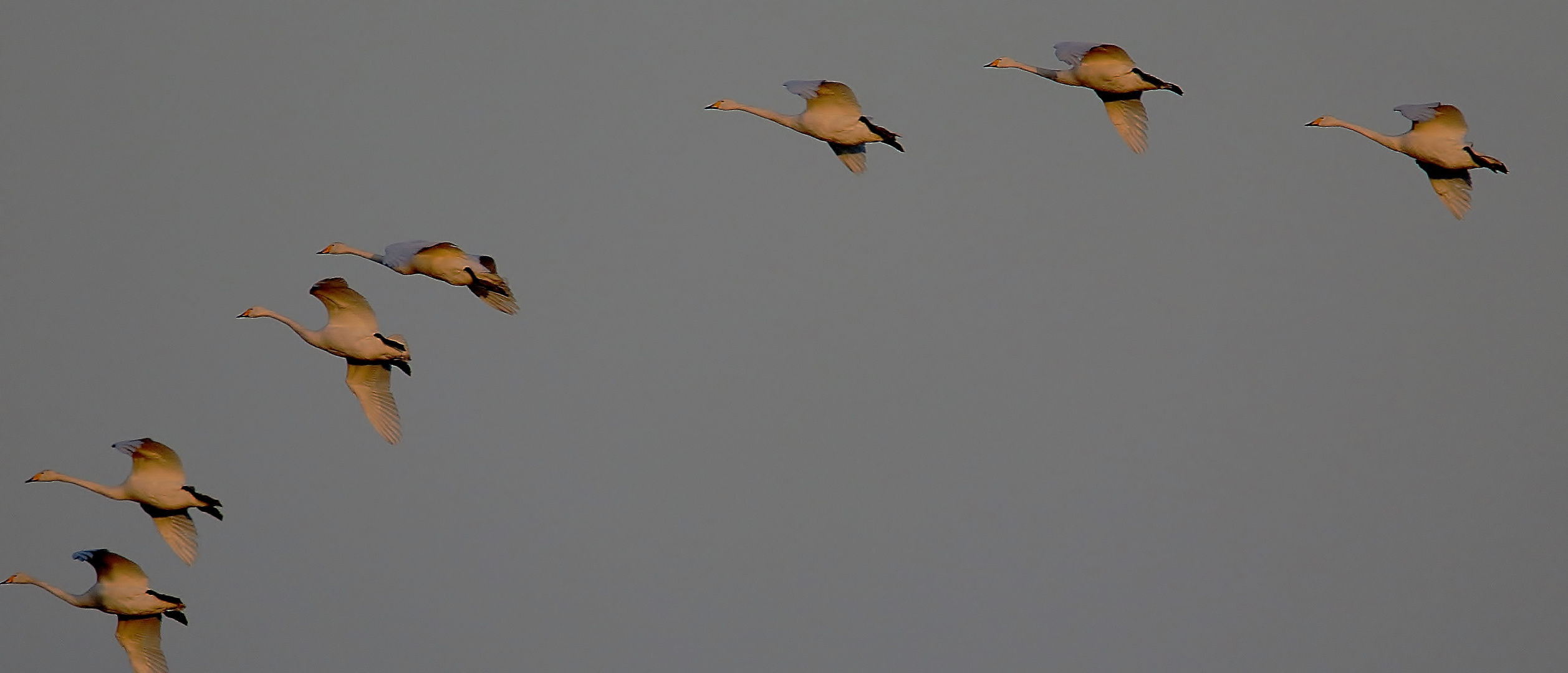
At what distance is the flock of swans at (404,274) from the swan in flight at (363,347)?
19 mm

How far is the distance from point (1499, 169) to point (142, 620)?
2244cm

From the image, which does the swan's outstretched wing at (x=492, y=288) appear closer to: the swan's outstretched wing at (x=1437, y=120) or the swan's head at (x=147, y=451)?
the swan's head at (x=147, y=451)

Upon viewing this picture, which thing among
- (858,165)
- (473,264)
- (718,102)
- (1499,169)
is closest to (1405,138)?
(1499,169)

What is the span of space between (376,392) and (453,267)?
3162 mm

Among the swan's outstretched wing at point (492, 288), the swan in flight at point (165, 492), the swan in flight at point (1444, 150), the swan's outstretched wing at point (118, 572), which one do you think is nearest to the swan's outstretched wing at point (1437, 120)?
the swan in flight at point (1444, 150)

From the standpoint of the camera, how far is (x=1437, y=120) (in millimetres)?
34531

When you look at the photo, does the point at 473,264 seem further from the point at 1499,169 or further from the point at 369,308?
the point at 1499,169

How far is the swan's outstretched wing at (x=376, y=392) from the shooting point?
1405 inches

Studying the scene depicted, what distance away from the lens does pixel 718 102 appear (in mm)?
38719

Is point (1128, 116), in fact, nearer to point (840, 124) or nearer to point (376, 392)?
point (840, 124)

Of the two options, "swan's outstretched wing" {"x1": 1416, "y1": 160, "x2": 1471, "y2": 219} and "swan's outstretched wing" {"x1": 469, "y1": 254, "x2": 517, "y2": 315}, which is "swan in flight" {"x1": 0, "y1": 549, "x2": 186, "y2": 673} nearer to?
"swan's outstretched wing" {"x1": 469, "y1": 254, "x2": 517, "y2": 315}

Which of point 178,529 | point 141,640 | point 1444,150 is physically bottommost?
point 141,640

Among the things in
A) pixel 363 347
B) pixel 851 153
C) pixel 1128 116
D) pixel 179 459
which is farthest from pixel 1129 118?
pixel 179 459

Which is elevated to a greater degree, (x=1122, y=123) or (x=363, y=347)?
(x=1122, y=123)
